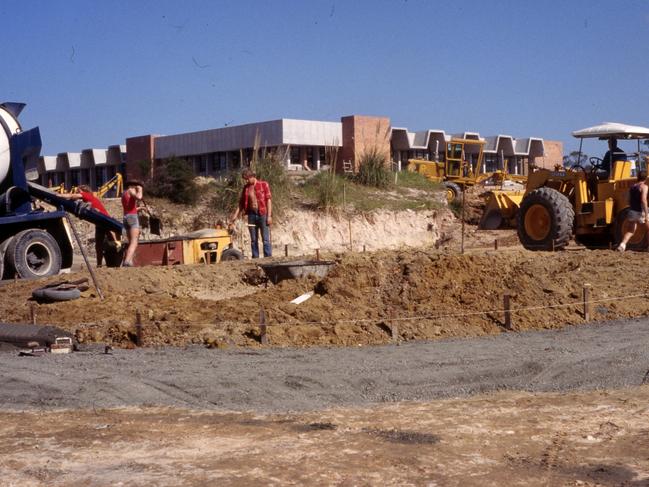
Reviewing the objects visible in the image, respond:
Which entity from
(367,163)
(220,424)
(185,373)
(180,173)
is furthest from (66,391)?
(367,163)

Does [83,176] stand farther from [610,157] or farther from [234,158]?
[610,157]

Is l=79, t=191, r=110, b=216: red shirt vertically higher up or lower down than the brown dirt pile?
higher up

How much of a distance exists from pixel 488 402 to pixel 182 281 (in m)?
8.62

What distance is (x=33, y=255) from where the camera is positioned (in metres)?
16.9

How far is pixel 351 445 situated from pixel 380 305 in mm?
5541

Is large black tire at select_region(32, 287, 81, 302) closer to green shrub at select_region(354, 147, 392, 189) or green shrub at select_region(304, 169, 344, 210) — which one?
green shrub at select_region(304, 169, 344, 210)

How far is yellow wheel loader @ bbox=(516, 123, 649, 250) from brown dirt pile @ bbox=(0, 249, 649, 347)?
157 inches

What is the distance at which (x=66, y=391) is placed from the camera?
26.3 feet

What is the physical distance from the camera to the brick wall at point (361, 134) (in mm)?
41812

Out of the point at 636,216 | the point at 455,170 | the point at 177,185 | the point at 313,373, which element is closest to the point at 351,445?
the point at 313,373

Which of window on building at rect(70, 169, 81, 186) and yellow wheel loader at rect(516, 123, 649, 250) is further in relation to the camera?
window on building at rect(70, 169, 81, 186)

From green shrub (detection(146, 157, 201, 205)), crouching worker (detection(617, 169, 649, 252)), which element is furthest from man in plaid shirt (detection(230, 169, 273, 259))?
green shrub (detection(146, 157, 201, 205))

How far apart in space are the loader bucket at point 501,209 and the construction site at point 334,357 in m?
2.59

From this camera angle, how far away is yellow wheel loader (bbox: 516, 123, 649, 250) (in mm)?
17688
